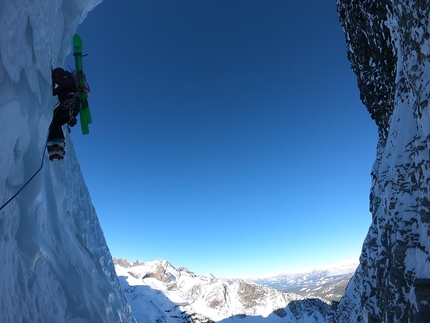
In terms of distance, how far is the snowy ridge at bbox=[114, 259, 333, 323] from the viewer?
276 feet

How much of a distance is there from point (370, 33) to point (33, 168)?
17.6 metres

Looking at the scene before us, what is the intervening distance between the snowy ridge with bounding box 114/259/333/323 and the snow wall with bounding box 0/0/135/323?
78295 mm

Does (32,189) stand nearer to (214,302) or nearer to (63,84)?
(63,84)

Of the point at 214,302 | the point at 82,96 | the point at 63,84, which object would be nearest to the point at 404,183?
the point at 82,96

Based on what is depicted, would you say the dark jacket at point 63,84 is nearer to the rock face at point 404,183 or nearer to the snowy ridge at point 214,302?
the rock face at point 404,183

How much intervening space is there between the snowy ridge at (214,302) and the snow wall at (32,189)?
257 feet

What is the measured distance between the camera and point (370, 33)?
14469 millimetres

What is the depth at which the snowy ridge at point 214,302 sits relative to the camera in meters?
84.2

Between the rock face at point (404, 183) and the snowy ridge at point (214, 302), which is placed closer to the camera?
the rock face at point (404, 183)

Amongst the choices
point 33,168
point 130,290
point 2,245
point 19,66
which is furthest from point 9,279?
point 130,290

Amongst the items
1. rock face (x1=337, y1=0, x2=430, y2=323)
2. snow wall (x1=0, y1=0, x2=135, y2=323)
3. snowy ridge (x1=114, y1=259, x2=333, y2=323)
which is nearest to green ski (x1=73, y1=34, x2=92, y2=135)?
snow wall (x1=0, y1=0, x2=135, y2=323)

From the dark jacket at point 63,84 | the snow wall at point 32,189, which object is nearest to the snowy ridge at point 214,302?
the snow wall at point 32,189

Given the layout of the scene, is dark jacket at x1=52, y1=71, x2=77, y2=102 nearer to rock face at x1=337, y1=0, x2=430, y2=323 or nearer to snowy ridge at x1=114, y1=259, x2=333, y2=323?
rock face at x1=337, y1=0, x2=430, y2=323

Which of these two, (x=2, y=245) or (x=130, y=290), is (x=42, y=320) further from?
(x=130, y=290)
